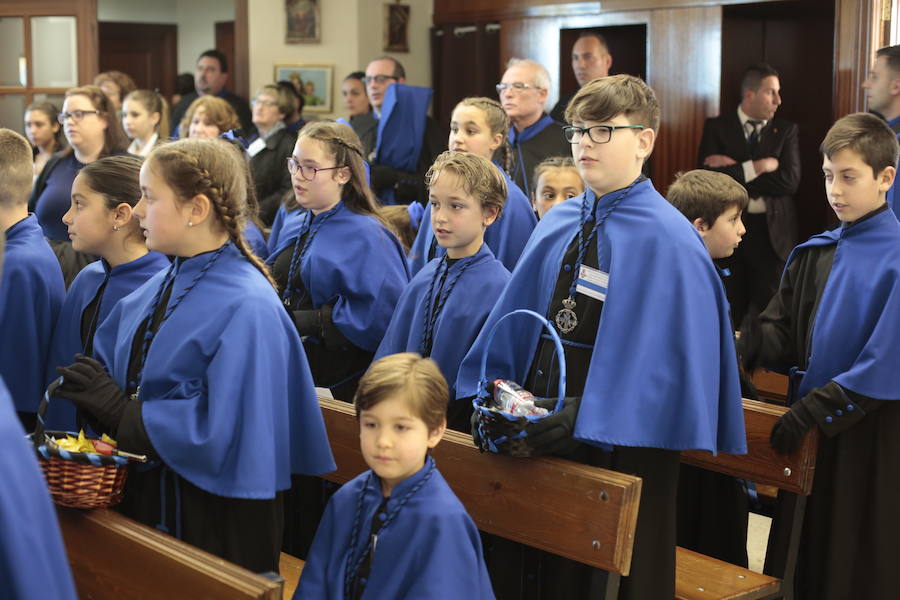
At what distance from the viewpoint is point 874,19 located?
7.20 metres

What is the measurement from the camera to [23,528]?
1552 millimetres

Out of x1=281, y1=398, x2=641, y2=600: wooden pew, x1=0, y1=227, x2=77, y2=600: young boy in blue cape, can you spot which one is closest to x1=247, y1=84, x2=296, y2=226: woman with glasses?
x1=281, y1=398, x2=641, y2=600: wooden pew

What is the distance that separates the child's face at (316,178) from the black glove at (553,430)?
6.53 ft

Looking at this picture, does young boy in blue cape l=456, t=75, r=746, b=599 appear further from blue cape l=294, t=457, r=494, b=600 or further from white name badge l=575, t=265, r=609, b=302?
blue cape l=294, t=457, r=494, b=600

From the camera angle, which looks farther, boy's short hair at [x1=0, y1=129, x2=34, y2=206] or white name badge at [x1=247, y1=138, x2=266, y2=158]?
white name badge at [x1=247, y1=138, x2=266, y2=158]

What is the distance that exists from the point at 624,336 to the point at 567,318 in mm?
213

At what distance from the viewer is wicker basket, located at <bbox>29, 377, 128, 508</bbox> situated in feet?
8.46

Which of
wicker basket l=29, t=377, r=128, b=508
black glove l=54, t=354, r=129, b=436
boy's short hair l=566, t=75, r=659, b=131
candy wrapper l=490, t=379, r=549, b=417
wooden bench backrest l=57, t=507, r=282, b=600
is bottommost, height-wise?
wooden bench backrest l=57, t=507, r=282, b=600

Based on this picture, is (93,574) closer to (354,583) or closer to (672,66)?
(354,583)

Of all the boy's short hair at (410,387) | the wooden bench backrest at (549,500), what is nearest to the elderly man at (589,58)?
the wooden bench backrest at (549,500)

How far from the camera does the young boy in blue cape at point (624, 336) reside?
3043 millimetres

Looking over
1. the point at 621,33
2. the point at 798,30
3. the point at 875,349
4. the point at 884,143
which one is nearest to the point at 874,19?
the point at 798,30

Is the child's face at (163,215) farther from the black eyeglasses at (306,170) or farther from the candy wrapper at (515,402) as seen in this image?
the black eyeglasses at (306,170)

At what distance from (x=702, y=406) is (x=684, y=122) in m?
5.64
